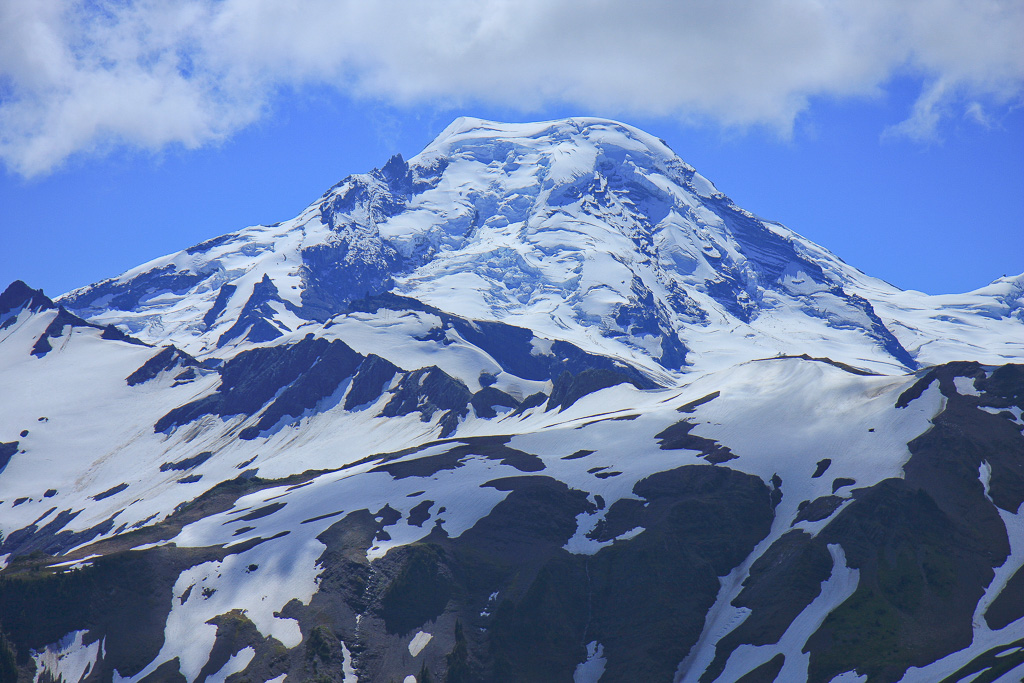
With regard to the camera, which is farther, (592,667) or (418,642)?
(418,642)

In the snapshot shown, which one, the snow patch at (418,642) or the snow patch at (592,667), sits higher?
the snow patch at (418,642)

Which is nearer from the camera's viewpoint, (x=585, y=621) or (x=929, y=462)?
(x=585, y=621)

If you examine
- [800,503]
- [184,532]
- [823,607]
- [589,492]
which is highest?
[184,532]

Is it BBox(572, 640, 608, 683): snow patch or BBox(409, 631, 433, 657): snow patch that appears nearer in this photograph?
BBox(572, 640, 608, 683): snow patch

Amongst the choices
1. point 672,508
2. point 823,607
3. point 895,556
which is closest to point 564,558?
point 672,508

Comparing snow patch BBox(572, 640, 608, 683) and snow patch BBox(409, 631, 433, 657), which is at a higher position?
snow patch BBox(409, 631, 433, 657)

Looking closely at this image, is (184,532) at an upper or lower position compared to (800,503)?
upper

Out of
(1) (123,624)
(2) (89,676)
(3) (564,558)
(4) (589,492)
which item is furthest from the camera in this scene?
(4) (589,492)

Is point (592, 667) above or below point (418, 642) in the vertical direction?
below

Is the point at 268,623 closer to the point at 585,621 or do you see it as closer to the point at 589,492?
the point at 585,621

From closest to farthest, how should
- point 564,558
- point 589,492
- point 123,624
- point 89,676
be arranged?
point 89,676 < point 123,624 < point 564,558 < point 589,492

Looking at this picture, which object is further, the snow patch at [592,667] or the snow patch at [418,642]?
the snow patch at [418,642]
